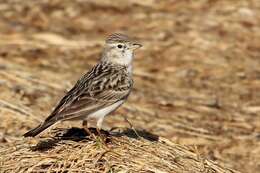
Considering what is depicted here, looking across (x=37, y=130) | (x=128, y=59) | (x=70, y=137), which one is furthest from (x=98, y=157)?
(x=128, y=59)

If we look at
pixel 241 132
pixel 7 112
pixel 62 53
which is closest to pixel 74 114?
pixel 7 112

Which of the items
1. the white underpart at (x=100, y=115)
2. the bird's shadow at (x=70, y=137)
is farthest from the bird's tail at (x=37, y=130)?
the white underpart at (x=100, y=115)

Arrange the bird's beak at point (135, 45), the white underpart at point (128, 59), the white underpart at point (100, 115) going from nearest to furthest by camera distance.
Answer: the white underpart at point (100, 115) → the white underpart at point (128, 59) → the bird's beak at point (135, 45)

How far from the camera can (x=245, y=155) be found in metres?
14.8

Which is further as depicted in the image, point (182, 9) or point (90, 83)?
point (182, 9)

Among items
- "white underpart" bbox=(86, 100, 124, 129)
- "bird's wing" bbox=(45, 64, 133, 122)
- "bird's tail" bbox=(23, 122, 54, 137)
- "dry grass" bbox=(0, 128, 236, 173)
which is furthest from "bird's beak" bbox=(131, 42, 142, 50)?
"bird's tail" bbox=(23, 122, 54, 137)

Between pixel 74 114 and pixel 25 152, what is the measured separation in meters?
0.81

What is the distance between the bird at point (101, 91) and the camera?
36.5 ft

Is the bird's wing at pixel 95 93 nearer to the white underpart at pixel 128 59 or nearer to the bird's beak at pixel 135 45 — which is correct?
the white underpart at pixel 128 59

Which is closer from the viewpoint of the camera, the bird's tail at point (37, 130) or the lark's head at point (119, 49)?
the bird's tail at point (37, 130)

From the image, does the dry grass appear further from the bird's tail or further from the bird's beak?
the bird's beak

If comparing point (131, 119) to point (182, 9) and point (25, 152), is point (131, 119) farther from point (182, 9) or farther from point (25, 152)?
point (182, 9)

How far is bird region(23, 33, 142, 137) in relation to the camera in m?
11.1

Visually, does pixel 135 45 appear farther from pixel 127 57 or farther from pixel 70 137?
pixel 70 137
